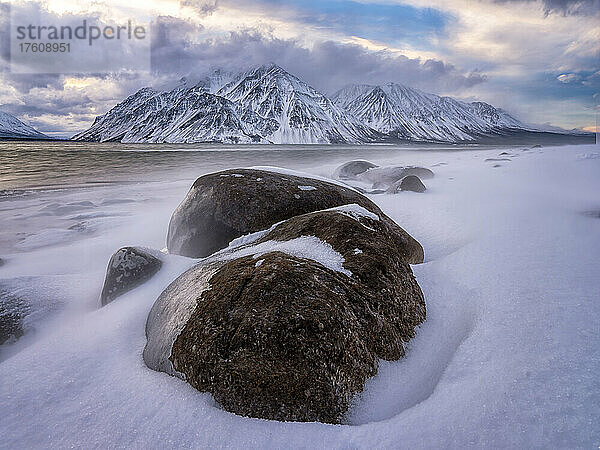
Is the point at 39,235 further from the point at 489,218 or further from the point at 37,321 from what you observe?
the point at 489,218

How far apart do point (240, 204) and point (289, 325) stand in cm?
321

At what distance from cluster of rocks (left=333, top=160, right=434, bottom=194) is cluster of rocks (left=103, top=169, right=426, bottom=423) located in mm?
8571

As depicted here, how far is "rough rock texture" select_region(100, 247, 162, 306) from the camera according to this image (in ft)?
14.4

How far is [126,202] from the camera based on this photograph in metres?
14.3

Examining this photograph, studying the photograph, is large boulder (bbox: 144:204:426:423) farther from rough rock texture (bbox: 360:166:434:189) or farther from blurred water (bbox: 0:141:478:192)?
blurred water (bbox: 0:141:478:192)

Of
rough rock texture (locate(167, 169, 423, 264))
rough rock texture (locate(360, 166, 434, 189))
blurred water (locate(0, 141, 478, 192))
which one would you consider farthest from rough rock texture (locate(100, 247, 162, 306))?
blurred water (locate(0, 141, 478, 192))

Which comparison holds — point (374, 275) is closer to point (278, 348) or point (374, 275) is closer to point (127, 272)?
point (278, 348)

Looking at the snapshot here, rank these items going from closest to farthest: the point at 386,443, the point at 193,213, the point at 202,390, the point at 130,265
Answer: the point at 386,443, the point at 202,390, the point at 130,265, the point at 193,213

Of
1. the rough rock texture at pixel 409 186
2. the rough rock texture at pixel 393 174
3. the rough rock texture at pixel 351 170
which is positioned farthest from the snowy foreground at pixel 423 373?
the rough rock texture at pixel 351 170

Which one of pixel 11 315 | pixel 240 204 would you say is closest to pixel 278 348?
pixel 240 204

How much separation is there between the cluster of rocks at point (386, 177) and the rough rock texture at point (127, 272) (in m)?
9.43

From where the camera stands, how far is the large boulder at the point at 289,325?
2.46 metres

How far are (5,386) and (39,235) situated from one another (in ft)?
26.4

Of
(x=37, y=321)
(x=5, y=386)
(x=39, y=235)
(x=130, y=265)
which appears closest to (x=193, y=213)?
(x=130, y=265)
